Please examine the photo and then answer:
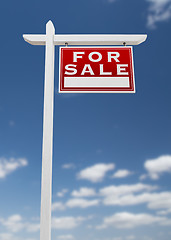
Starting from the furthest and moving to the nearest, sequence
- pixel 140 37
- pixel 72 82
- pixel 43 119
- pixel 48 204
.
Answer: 1. pixel 140 37
2. pixel 72 82
3. pixel 43 119
4. pixel 48 204

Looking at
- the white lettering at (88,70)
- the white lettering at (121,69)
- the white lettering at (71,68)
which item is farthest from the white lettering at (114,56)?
the white lettering at (71,68)

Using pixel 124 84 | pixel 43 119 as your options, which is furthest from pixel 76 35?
Result: pixel 43 119

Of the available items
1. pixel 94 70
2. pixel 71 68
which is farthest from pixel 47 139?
pixel 94 70

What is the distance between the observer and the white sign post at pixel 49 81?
3.86m

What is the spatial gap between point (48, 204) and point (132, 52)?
265 cm

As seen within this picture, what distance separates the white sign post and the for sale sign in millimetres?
163

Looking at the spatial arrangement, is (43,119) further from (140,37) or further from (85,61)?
(140,37)

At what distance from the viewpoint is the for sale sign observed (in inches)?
183

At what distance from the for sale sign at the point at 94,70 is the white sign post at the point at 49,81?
16cm

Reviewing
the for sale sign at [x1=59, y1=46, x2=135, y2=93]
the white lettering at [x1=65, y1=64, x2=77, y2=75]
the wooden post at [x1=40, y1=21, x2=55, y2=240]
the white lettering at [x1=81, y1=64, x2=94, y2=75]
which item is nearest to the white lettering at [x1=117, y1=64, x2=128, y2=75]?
the for sale sign at [x1=59, y1=46, x2=135, y2=93]

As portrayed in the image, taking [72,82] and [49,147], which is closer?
[49,147]

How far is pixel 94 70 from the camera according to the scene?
4.70 metres

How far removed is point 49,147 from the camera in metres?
4.10

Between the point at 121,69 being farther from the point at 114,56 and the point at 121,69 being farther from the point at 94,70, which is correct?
the point at 94,70
